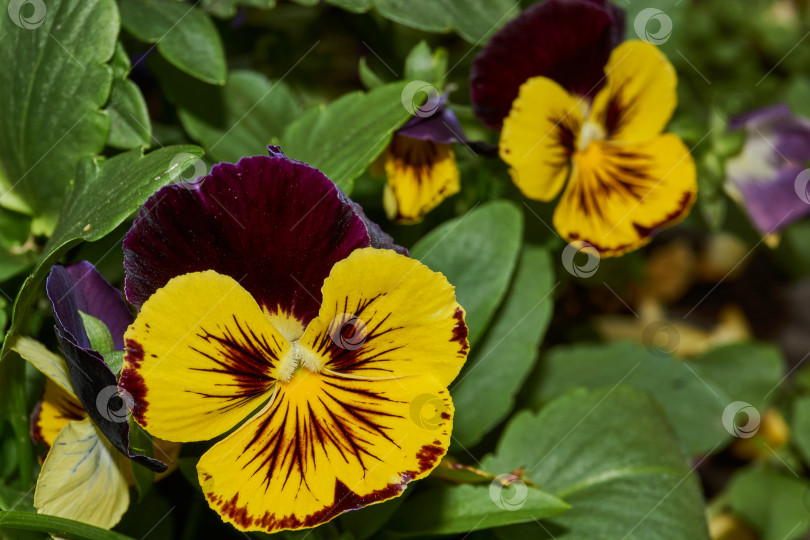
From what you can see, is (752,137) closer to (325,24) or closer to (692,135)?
(692,135)

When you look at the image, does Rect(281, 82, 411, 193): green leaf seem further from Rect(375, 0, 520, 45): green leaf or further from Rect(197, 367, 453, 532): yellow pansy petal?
Rect(197, 367, 453, 532): yellow pansy petal

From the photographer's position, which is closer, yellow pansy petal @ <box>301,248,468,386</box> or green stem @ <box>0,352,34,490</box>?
yellow pansy petal @ <box>301,248,468,386</box>

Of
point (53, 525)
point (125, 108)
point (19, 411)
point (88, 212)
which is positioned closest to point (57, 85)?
point (125, 108)

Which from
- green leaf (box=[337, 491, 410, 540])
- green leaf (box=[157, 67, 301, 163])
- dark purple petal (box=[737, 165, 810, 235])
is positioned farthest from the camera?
dark purple petal (box=[737, 165, 810, 235])

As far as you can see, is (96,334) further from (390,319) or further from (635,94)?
(635,94)

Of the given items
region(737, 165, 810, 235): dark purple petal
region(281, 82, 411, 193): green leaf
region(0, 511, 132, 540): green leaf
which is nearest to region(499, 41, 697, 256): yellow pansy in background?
region(281, 82, 411, 193): green leaf

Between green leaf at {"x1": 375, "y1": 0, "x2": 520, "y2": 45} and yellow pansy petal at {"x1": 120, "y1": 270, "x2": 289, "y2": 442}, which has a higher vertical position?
green leaf at {"x1": 375, "y1": 0, "x2": 520, "y2": 45}

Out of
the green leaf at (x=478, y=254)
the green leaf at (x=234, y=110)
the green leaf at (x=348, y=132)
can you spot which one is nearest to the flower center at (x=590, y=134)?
the green leaf at (x=478, y=254)

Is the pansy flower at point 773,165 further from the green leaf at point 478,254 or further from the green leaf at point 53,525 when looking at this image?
the green leaf at point 53,525
